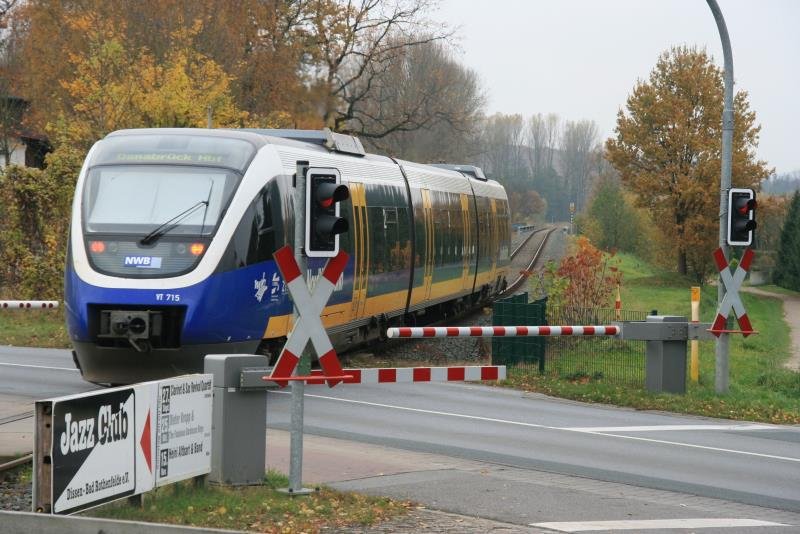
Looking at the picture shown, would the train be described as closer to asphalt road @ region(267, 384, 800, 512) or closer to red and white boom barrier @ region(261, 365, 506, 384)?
asphalt road @ region(267, 384, 800, 512)

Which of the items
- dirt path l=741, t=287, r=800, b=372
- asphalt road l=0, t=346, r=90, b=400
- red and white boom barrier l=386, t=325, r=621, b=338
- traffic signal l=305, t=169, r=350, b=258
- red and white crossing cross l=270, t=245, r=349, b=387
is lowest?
dirt path l=741, t=287, r=800, b=372

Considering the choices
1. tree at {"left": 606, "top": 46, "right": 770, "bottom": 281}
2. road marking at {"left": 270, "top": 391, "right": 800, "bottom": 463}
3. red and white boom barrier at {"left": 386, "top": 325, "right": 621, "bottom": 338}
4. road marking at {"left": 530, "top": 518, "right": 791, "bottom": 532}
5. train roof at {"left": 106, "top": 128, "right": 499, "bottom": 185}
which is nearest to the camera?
road marking at {"left": 530, "top": 518, "right": 791, "bottom": 532}

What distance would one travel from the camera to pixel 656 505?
426 inches

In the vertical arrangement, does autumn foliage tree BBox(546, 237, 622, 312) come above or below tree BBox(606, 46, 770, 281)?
below

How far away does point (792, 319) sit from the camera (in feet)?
201

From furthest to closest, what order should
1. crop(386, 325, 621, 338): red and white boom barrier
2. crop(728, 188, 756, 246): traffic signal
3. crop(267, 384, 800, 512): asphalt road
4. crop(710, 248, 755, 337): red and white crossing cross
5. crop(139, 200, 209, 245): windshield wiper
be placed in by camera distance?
1. crop(710, 248, 755, 337): red and white crossing cross
2. crop(728, 188, 756, 246): traffic signal
3. crop(386, 325, 621, 338): red and white boom barrier
4. crop(139, 200, 209, 245): windshield wiper
5. crop(267, 384, 800, 512): asphalt road

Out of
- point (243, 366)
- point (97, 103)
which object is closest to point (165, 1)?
point (97, 103)

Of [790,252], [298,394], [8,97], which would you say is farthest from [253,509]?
[790,252]

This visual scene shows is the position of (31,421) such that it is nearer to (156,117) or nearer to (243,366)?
(243,366)

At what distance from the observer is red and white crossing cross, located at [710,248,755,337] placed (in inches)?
715

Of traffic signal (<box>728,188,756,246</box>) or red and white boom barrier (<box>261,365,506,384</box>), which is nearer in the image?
red and white boom barrier (<box>261,365,506,384</box>)

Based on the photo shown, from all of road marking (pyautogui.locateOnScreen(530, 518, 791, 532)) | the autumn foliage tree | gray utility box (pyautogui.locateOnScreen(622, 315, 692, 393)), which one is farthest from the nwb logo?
the autumn foliage tree

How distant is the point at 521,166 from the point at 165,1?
12717cm

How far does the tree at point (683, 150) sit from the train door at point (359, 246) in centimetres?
4535
